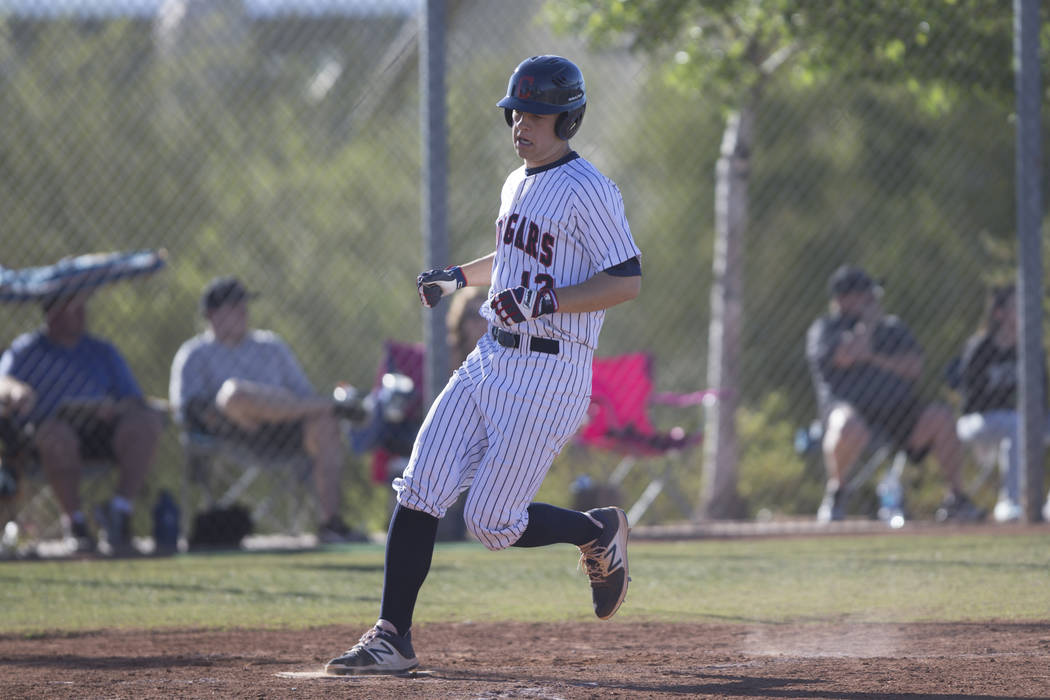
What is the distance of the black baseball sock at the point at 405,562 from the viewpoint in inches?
163

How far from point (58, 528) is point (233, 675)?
5823mm

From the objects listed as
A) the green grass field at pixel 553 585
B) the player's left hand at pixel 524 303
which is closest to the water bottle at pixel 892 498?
the green grass field at pixel 553 585

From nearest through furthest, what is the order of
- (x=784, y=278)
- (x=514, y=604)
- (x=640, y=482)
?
1. (x=514, y=604)
2. (x=640, y=482)
3. (x=784, y=278)

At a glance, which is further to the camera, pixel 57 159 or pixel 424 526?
pixel 57 159

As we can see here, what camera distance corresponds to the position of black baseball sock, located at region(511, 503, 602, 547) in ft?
14.1

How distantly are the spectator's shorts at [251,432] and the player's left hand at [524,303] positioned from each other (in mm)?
4510

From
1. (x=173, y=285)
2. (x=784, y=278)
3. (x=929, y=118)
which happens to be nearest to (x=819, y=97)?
(x=929, y=118)

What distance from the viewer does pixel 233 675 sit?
411 centimetres

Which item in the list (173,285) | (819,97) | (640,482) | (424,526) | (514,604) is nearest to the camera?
(424,526)

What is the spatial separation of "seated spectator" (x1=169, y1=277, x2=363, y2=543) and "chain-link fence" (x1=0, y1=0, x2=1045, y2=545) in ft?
17.8

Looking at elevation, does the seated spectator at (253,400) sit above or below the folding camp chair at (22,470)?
above

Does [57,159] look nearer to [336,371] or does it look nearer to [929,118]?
[336,371]

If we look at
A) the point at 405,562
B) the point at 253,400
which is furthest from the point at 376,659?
the point at 253,400

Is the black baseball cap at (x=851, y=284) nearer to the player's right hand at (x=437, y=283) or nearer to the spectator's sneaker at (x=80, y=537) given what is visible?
the spectator's sneaker at (x=80, y=537)
